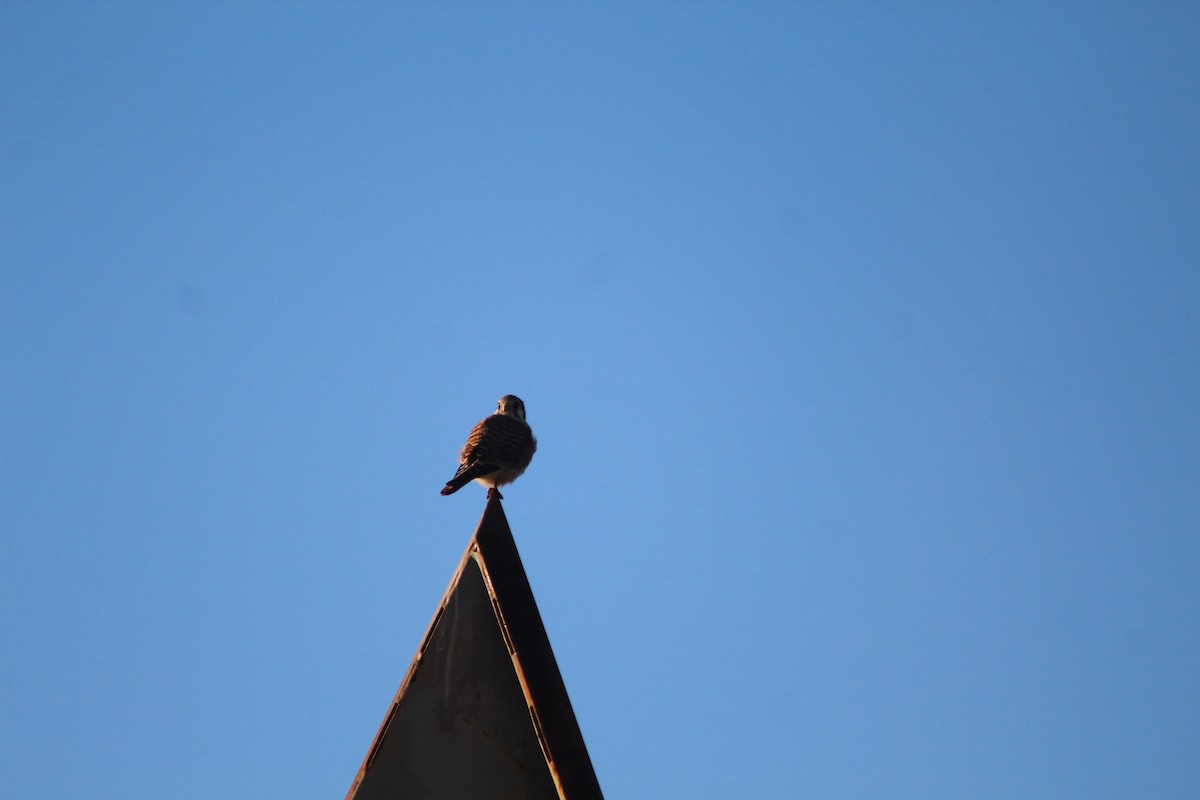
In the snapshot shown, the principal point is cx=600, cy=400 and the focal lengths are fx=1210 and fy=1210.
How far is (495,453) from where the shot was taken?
10.8 metres

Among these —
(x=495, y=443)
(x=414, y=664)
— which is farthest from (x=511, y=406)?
(x=414, y=664)

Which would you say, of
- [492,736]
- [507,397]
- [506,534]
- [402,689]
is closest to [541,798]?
[492,736]

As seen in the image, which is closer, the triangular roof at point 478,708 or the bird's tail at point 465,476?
the triangular roof at point 478,708

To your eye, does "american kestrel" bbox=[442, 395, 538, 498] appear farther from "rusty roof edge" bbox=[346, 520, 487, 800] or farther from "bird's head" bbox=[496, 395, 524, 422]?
"rusty roof edge" bbox=[346, 520, 487, 800]

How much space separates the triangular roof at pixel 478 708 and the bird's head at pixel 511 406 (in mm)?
7077

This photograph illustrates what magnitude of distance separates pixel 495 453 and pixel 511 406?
1843 mm

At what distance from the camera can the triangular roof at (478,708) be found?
516 cm

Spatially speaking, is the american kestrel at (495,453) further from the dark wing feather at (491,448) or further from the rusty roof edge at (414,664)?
the rusty roof edge at (414,664)

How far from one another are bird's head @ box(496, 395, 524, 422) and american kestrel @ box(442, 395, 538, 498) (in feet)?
2.55

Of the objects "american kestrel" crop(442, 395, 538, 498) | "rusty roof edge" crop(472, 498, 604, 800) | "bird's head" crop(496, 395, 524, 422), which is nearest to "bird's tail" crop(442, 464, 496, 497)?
"american kestrel" crop(442, 395, 538, 498)

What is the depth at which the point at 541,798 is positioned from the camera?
202 inches

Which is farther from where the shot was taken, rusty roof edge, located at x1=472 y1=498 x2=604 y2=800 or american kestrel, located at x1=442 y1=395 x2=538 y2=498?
american kestrel, located at x1=442 y1=395 x2=538 y2=498

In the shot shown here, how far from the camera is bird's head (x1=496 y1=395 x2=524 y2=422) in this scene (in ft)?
41.1

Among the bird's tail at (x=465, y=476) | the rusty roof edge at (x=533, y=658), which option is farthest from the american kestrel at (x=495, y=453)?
the rusty roof edge at (x=533, y=658)
